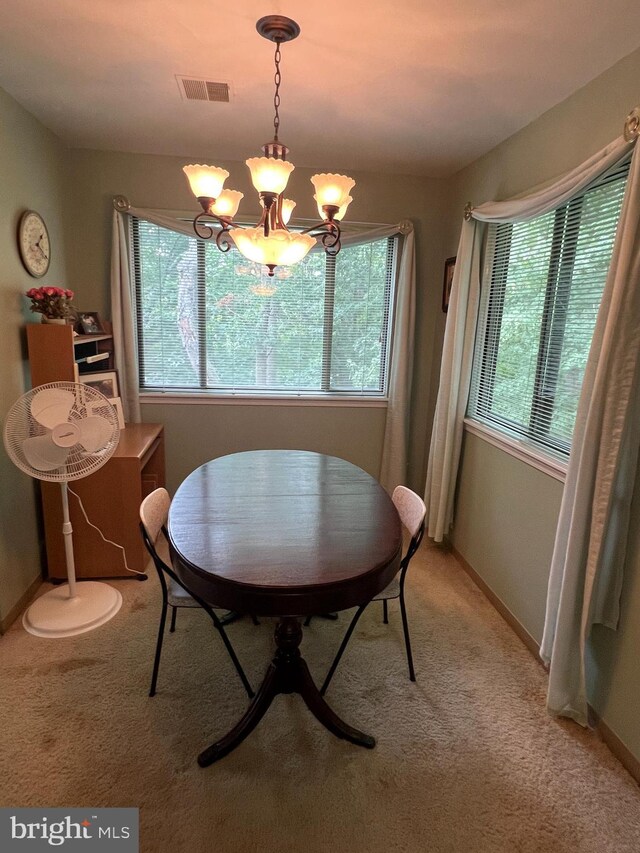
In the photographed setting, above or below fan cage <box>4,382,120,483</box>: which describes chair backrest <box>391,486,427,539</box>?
below

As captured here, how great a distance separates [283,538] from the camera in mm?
1692

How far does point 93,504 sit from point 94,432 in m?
0.58

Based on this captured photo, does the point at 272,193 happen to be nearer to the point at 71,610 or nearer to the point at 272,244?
the point at 272,244

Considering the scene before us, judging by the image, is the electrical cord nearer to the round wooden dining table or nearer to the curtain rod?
the round wooden dining table

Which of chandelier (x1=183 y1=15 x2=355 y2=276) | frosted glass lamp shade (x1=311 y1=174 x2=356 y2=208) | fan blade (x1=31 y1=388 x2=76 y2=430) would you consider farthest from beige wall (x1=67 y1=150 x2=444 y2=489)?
frosted glass lamp shade (x1=311 y1=174 x2=356 y2=208)

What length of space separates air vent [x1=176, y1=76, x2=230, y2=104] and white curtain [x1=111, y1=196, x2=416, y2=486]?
37.6 inches

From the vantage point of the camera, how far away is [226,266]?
3.35 meters

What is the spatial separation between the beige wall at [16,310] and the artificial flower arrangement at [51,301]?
9 centimetres

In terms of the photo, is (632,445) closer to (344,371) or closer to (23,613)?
(344,371)

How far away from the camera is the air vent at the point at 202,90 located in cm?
209

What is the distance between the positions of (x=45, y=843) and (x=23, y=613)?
52.8 inches

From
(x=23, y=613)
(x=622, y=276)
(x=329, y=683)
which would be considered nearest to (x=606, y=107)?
(x=622, y=276)

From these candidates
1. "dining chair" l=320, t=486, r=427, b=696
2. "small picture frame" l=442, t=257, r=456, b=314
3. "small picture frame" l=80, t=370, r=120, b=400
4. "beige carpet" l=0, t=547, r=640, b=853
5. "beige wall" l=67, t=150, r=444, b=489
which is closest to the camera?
"beige carpet" l=0, t=547, r=640, b=853

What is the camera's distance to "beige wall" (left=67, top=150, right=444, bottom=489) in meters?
3.09
